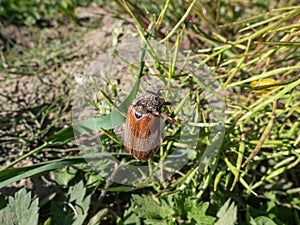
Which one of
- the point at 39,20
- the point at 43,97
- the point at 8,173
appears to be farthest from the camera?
the point at 39,20

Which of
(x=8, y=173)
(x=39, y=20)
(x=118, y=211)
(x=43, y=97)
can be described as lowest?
(x=118, y=211)

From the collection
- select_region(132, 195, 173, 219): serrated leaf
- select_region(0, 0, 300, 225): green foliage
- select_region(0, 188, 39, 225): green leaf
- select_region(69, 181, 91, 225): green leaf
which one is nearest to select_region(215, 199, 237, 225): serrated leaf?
select_region(0, 0, 300, 225): green foliage

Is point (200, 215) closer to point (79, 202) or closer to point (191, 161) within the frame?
point (191, 161)

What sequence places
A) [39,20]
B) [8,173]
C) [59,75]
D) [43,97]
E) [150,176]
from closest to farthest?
[8,173] < [150,176] < [43,97] < [59,75] < [39,20]

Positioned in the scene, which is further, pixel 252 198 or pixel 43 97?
pixel 43 97

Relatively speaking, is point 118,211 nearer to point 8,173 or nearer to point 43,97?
point 8,173

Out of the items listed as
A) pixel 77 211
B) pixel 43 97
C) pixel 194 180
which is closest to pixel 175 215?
pixel 194 180

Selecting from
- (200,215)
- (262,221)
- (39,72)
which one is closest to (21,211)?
(200,215)
